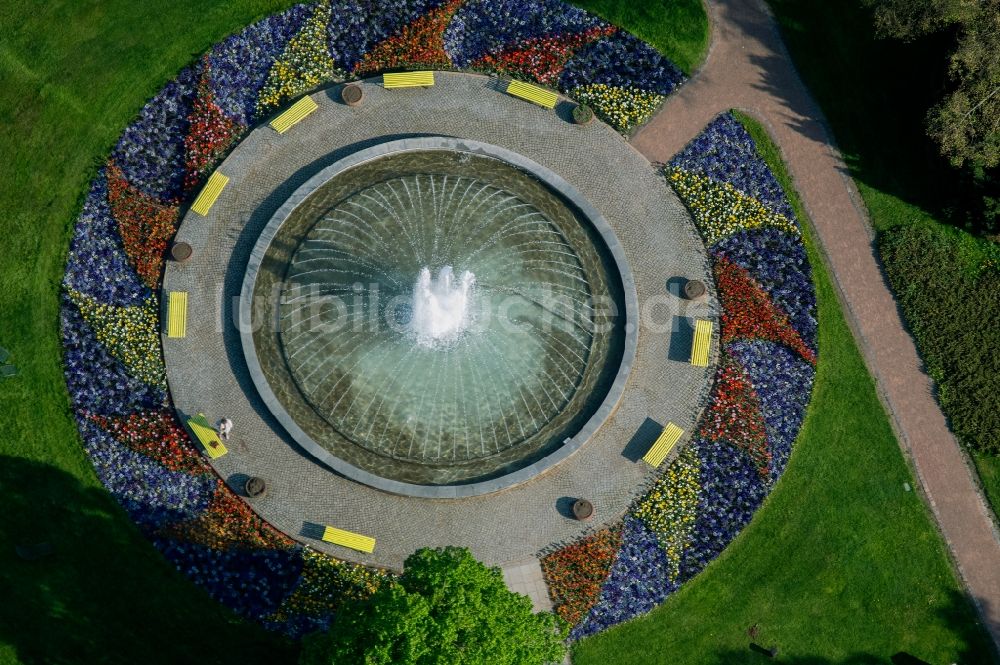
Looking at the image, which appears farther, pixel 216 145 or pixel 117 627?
pixel 216 145

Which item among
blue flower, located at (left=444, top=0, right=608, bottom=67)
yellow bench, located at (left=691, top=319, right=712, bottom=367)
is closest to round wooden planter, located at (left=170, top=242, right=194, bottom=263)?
blue flower, located at (left=444, top=0, right=608, bottom=67)

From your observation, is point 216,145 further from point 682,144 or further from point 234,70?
point 682,144

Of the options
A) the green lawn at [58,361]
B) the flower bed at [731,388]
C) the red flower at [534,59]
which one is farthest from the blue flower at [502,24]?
the green lawn at [58,361]

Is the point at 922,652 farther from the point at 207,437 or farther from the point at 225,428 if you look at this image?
the point at 207,437

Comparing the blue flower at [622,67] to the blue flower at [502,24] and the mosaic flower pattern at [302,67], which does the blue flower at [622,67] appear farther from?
the mosaic flower pattern at [302,67]

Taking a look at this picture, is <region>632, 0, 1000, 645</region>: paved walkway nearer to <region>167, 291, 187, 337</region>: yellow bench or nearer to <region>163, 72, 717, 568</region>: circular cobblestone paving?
<region>163, 72, 717, 568</region>: circular cobblestone paving

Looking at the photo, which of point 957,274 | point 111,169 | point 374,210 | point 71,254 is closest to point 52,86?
point 111,169

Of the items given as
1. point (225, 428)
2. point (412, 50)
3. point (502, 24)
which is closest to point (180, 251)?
point (225, 428)
